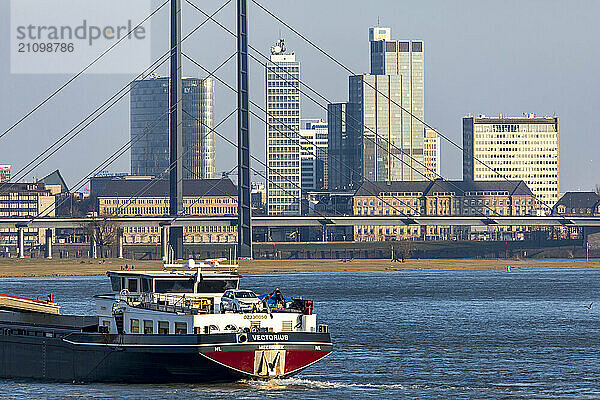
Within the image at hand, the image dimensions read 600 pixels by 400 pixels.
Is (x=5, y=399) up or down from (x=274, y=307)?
down

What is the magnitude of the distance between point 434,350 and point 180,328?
19.4 m

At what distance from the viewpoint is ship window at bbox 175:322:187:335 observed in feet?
148

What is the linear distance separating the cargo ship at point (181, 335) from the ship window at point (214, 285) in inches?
1.5

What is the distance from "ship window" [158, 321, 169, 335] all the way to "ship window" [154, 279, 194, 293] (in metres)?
2.07

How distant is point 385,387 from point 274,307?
16.7 feet

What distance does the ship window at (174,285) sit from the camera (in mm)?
47875

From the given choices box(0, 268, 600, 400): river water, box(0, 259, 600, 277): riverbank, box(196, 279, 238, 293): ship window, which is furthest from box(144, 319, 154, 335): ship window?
box(0, 259, 600, 277): riverbank

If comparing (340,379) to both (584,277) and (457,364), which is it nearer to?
(457,364)

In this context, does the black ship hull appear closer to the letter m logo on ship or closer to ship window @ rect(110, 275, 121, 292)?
the letter m logo on ship

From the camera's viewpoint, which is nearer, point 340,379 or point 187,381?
point 187,381

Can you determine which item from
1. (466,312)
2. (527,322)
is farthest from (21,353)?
(466,312)

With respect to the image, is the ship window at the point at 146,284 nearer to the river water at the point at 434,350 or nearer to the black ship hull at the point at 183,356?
the black ship hull at the point at 183,356

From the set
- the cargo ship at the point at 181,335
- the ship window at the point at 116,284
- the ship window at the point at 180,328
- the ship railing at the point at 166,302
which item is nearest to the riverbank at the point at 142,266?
the ship window at the point at 116,284

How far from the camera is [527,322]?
80.2 m
